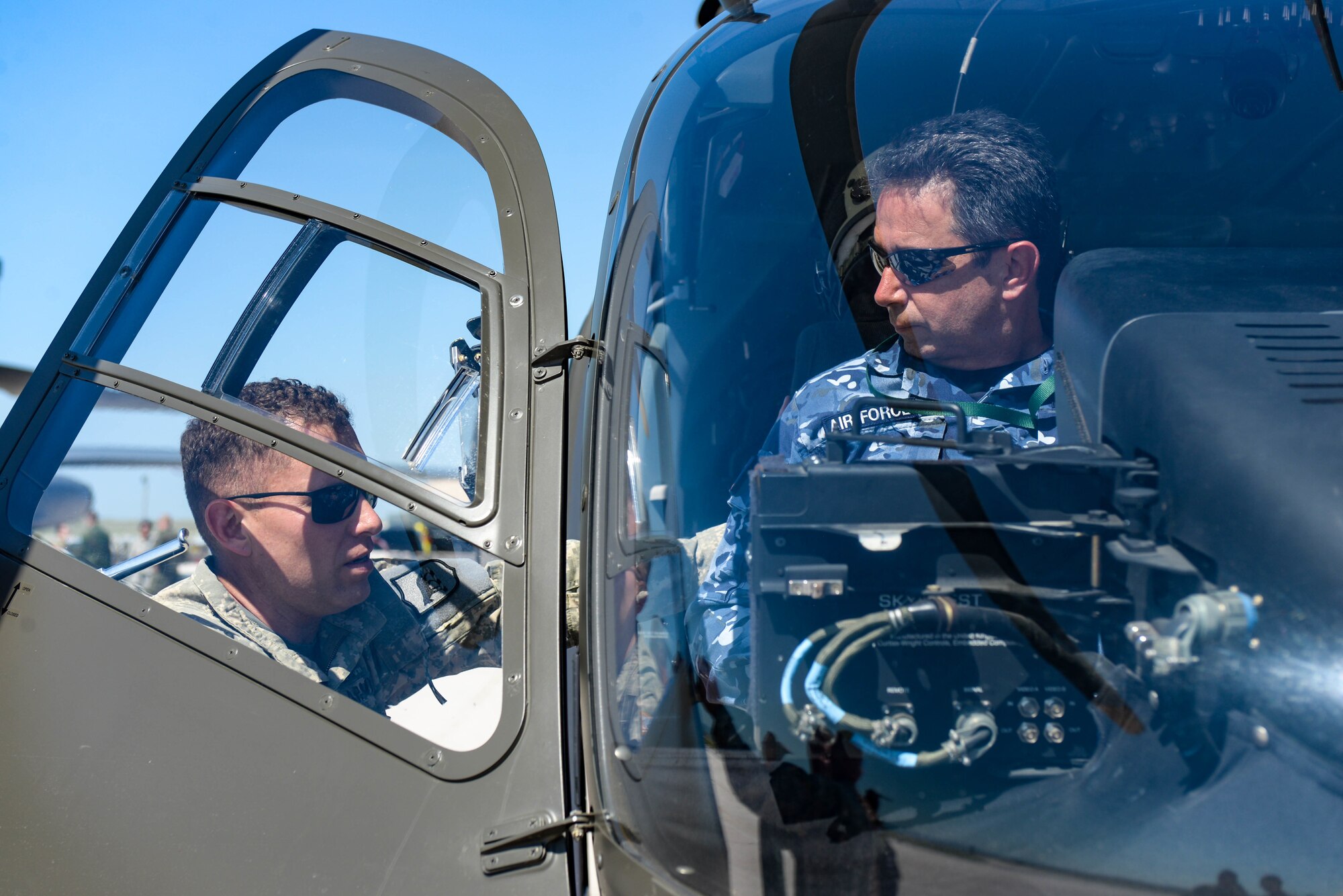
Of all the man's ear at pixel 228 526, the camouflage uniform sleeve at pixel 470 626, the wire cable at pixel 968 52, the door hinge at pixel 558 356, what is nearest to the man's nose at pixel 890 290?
the wire cable at pixel 968 52

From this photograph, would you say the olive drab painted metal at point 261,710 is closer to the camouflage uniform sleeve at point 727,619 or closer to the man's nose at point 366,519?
the man's nose at point 366,519

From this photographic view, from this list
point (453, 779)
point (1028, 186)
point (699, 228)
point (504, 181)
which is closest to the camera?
point (453, 779)

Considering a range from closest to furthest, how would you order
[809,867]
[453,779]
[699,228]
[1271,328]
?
1. [809,867]
2. [1271,328]
3. [453,779]
4. [699,228]

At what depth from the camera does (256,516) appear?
1.76 metres

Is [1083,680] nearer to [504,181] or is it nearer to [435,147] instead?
[504,181]

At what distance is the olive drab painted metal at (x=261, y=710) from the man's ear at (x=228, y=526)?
0.15 meters

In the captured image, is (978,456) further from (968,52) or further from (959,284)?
(968,52)

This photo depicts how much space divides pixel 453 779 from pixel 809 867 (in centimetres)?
63

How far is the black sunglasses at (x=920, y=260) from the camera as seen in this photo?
5.90 feet

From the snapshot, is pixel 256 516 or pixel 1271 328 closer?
pixel 1271 328

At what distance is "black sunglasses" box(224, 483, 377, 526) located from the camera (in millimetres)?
1710

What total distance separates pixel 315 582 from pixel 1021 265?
4.62 ft

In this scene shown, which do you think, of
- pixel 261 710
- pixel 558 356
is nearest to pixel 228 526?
pixel 261 710

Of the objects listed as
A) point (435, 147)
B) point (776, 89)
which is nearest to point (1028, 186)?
point (776, 89)
